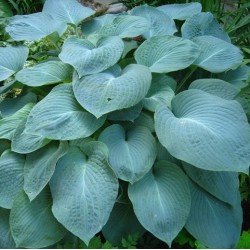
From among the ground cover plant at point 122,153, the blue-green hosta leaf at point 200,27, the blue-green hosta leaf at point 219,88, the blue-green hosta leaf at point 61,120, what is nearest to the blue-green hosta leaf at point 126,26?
the ground cover plant at point 122,153

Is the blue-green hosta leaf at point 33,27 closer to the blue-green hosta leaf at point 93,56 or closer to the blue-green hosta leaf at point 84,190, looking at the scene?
the blue-green hosta leaf at point 93,56

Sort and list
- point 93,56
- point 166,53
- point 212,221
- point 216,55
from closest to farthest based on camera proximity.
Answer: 1. point 212,221
2. point 93,56
3. point 166,53
4. point 216,55

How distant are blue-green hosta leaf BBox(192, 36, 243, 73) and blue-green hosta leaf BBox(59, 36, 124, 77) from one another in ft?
1.43

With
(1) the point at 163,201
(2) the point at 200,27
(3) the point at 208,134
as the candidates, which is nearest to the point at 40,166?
(1) the point at 163,201

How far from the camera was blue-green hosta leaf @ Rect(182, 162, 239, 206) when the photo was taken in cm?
177

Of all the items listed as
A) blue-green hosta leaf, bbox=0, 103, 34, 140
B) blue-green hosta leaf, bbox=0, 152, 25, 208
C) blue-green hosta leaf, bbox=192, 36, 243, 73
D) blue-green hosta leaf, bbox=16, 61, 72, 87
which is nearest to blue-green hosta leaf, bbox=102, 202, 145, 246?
blue-green hosta leaf, bbox=0, 152, 25, 208

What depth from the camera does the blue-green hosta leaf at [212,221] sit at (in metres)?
1.72

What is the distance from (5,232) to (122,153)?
0.59 m

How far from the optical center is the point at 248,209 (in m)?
2.22

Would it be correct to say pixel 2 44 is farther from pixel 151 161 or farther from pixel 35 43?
pixel 151 161

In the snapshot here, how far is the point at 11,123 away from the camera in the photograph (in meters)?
1.96

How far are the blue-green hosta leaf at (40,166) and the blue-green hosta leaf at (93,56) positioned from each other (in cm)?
35

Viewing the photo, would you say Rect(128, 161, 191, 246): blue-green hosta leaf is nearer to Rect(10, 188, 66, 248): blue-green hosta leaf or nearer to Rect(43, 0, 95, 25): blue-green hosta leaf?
Rect(10, 188, 66, 248): blue-green hosta leaf

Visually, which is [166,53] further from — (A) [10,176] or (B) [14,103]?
(A) [10,176]
